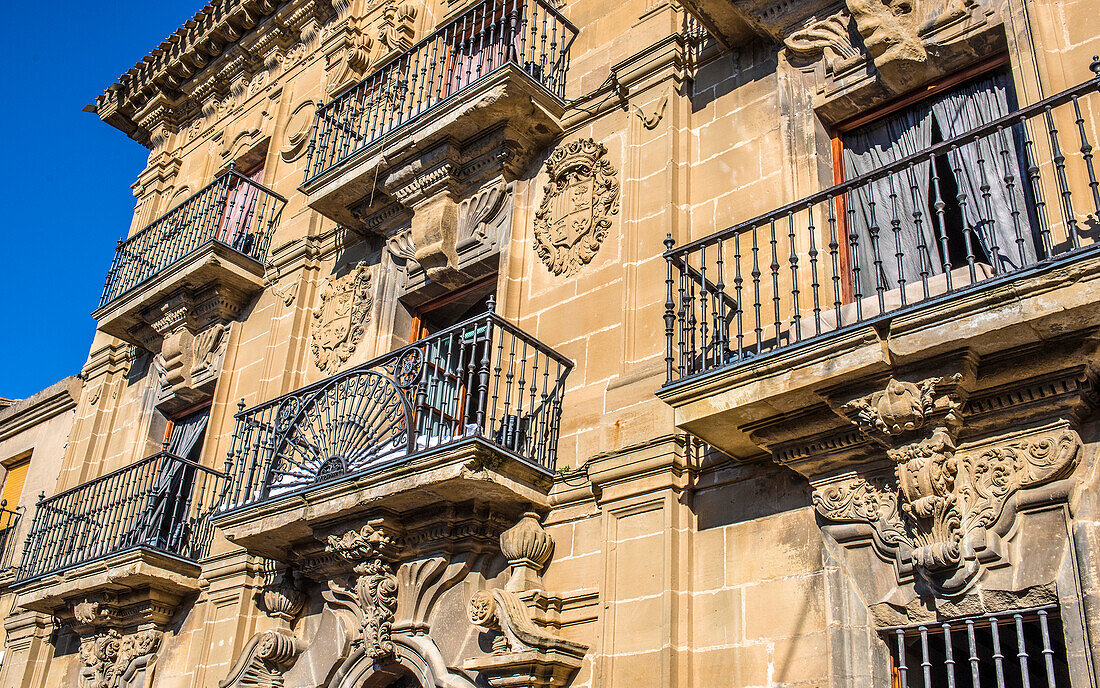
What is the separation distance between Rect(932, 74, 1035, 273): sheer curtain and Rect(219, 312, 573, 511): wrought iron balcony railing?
2893 mm

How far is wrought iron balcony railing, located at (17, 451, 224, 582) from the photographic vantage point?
979 cm

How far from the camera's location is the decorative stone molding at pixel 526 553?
664 cm

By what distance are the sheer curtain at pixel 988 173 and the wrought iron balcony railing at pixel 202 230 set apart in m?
7.47

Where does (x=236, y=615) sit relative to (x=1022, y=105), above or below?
below

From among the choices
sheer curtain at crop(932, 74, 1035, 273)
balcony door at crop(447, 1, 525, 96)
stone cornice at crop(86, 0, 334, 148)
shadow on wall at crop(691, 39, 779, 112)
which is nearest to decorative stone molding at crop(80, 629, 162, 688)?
balcony door at crop(447, 1, 525, 96)

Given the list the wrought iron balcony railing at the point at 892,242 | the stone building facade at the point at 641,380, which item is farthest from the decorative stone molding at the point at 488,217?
the wrought iron balcony railing at the point at 892,242

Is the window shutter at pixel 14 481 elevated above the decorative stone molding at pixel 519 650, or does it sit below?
above

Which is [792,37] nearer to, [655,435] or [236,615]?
[655,435]

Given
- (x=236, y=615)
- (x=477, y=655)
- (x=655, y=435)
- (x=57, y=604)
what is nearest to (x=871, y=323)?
(x=655, y=435)

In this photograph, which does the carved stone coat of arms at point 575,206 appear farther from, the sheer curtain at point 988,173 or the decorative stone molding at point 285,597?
the decorative stone molding at point 285,597

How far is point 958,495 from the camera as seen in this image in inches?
197

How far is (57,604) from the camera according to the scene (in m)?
10.7

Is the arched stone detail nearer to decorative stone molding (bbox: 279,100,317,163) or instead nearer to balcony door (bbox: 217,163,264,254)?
balcony door (bbox: 217,163,264,254)

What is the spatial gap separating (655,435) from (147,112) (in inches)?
471
